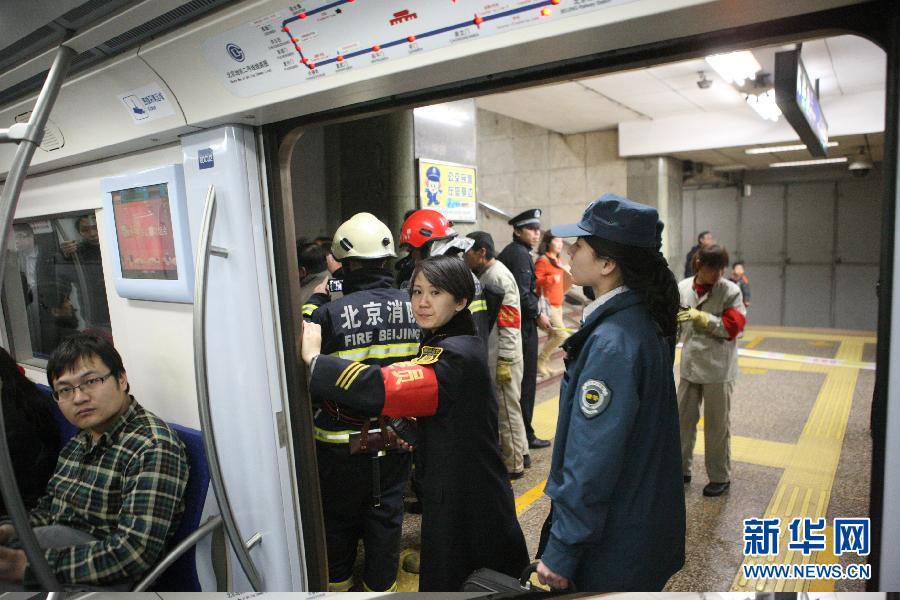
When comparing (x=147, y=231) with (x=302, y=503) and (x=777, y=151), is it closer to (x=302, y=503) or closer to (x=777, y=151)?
(x=302, y=503)

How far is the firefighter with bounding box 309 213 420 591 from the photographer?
234 cm

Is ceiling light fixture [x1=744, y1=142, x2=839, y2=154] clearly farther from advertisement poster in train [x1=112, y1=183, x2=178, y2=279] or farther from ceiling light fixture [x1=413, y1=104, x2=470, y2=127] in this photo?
advertisement poster in train [x1=112, y1=183, x2=178, y2=279]

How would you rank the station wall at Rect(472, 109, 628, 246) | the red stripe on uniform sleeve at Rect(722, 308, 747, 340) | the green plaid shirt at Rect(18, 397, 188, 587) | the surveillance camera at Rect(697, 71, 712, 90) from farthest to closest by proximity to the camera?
the station wall at Rect(472, 109, 628, 246), the surveillance camera at Rect(697, 71, 712, 90), the red stripe on uniform sleeve at Rect(722, 308, 747, 340), the green plaid shirt at Rect(18, 397, 188, 587)

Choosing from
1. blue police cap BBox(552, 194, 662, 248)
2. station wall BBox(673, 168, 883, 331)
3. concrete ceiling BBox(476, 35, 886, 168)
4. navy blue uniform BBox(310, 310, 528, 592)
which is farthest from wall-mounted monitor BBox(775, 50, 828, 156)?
station wall BBox(673, 168, 883, 331)

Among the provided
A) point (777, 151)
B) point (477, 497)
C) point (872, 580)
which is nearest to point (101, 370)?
point (477, 497)

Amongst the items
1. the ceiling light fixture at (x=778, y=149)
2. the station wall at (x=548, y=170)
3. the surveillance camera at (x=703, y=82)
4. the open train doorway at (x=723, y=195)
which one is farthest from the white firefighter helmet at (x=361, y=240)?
the ceiling light fixture at (x=778, y=149)

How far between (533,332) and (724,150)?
6.60 m

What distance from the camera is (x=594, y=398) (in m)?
1.50

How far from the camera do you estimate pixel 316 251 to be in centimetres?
366

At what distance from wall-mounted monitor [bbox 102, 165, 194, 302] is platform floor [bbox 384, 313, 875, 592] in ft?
6.25

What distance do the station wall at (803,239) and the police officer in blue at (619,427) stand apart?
9.90m

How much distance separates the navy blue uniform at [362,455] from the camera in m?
2.34

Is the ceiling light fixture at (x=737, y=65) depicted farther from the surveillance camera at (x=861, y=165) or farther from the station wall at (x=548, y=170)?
the surveillance camera at (x=861, y=165)

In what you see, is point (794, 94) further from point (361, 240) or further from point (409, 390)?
point (409, 390)
